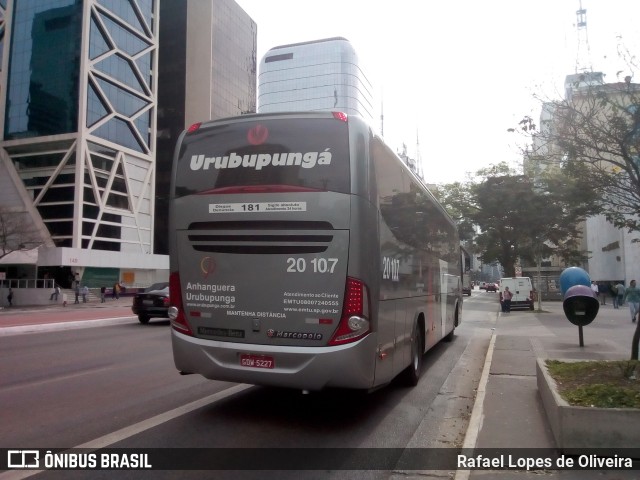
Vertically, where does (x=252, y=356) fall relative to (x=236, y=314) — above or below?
below

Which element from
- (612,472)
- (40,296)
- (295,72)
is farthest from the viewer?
(295,72)

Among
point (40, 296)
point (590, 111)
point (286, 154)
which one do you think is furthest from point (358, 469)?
point (40, 296)

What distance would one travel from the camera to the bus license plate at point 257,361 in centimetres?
568

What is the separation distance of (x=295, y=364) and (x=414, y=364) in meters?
3.29

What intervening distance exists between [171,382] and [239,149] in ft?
13.9

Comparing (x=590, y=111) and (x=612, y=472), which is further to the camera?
(x=590, y=111)

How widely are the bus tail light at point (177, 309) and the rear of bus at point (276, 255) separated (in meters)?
0.02

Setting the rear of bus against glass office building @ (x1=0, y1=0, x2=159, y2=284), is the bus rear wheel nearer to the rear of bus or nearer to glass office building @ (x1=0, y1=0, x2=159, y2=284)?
the rear of bus

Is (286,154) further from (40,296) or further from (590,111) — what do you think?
(40,296)

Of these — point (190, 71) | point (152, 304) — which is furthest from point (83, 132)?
point (152, 304)

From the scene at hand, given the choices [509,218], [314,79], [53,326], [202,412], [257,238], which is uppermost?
[314,79]

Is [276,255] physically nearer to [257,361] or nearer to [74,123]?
[257,361]

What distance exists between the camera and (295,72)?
96.1 m

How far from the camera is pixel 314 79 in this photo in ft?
306
